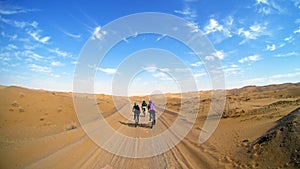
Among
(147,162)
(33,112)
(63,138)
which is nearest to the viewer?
(147,162)

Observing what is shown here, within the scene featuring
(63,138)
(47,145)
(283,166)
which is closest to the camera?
(283,166)

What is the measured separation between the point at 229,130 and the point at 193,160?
22.7ft

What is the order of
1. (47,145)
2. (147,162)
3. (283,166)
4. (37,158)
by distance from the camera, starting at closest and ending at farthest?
1. (283,166)
2. (147,162)
3. (37,158)
4. (47,145)

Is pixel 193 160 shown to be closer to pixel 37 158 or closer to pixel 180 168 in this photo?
pixel 180 168

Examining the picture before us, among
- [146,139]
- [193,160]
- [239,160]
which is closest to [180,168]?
[193,160]

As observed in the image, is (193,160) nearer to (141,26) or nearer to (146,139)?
(146,139)

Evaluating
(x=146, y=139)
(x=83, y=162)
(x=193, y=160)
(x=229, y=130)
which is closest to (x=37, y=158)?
(x=83, y=162)

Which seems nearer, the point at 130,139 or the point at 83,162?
the point at 83,162

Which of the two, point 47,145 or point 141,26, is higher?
point 141,26

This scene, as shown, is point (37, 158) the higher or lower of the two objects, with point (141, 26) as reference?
lower

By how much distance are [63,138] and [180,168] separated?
8.76 m

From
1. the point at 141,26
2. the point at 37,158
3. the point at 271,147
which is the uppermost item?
the point at 141,26

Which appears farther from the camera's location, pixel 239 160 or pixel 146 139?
pixel 146 139

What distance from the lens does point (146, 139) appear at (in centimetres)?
1227
